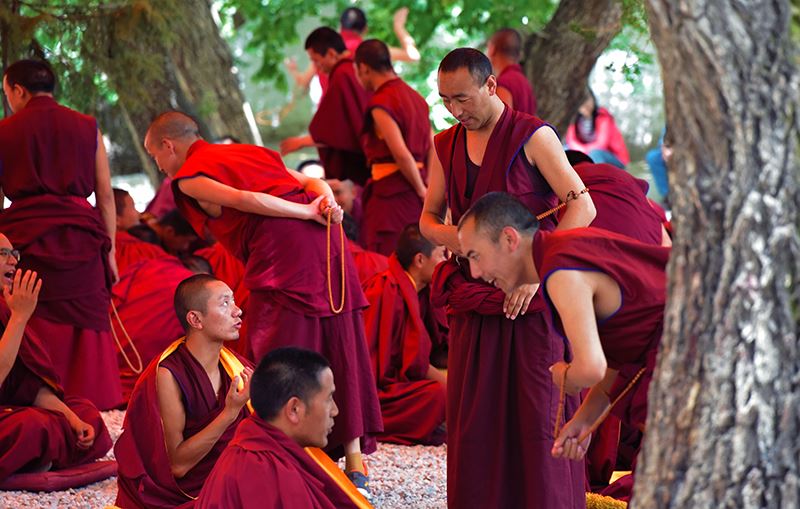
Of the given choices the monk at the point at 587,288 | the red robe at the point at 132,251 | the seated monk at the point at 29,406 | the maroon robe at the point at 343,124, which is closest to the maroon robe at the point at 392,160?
the maroon robe at the point at 343,124

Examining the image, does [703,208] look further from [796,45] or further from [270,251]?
[270,251]

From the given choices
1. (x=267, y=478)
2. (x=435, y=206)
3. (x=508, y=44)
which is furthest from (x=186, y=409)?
(x=508, y=44)

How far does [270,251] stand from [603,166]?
1.40 metres

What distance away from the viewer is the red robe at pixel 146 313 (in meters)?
6.90

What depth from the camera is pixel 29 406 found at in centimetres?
520

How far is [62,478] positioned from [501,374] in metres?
2.00

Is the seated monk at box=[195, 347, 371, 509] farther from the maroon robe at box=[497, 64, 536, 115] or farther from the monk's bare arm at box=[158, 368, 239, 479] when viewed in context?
the maroon robe at box=[497, 64, 536, 115]

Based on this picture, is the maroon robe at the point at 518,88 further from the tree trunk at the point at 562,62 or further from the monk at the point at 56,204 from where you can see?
the monk at the point at 56,204

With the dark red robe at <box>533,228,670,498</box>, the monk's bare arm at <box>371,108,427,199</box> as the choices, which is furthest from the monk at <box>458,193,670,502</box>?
the monk's bare arm at <box>371,108,427,199</box>

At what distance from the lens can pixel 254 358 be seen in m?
5.14

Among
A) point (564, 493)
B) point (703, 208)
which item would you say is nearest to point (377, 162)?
point (564, 493)

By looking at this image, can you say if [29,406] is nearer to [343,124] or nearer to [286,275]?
[286,275]

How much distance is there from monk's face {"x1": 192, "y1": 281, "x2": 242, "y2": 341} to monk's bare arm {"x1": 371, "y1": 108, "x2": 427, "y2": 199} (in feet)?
8.52

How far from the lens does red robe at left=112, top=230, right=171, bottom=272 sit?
289 inches
